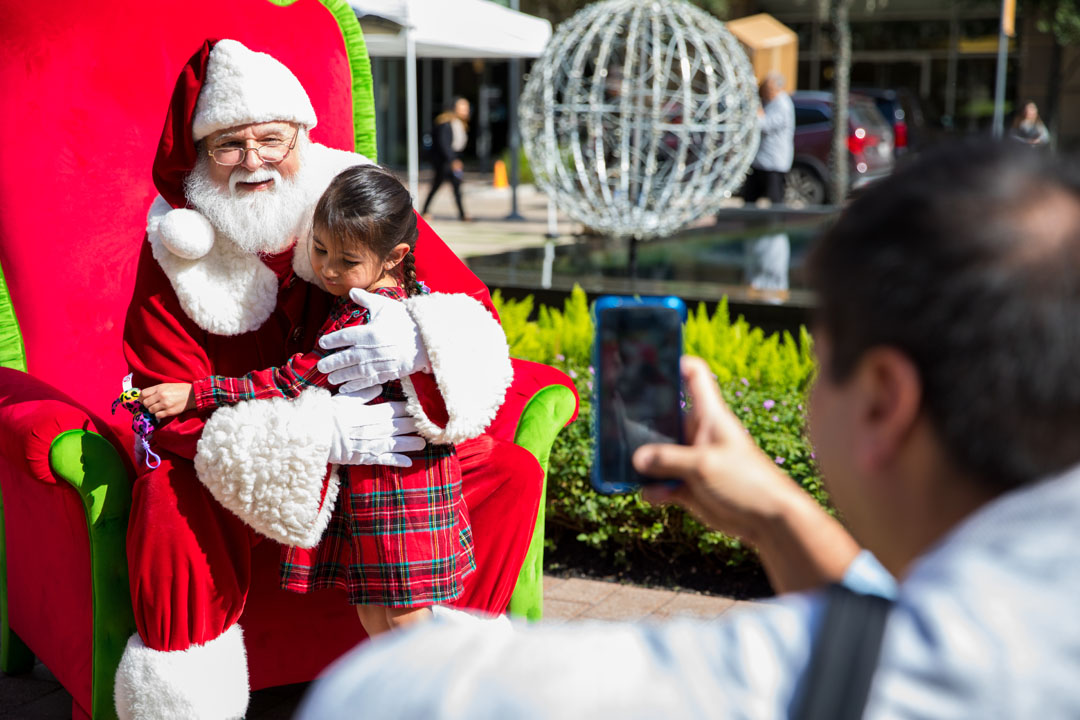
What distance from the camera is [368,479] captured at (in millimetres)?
2359

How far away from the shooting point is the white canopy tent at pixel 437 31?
29.6 ft

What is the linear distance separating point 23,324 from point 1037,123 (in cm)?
1467

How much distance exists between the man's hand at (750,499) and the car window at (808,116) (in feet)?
46.7

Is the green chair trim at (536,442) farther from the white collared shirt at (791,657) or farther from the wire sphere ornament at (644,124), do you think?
the wire sphere ornament at (644,124)

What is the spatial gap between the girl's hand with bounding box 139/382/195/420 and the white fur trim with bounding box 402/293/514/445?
0.46 meters

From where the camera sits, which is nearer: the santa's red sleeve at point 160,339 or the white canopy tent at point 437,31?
the santa's red sleeve at point 160,339

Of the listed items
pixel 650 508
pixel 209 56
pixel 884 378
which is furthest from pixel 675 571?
pixel 884 378

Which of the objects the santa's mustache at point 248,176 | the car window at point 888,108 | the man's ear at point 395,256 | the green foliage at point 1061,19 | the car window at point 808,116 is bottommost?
the man's ear at point 395,256

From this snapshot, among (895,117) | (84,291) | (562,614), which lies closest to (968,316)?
(84,291)

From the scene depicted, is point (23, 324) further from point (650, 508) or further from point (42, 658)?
point (650, 508)

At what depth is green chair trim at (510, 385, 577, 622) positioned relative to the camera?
2.79m

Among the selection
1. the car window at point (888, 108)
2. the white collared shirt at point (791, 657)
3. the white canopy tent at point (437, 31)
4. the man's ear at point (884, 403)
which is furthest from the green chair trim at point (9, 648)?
the car window at point (888, 108)

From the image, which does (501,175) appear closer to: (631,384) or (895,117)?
(895,117)

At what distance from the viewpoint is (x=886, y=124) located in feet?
49.1
